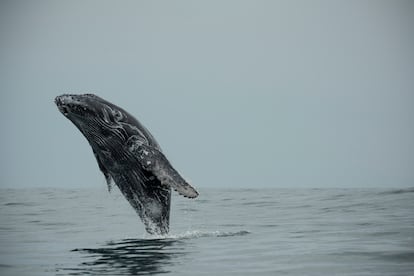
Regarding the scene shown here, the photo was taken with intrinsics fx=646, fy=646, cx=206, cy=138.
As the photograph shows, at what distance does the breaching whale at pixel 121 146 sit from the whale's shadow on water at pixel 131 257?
1.10m

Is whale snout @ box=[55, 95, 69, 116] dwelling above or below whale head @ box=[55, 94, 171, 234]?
above

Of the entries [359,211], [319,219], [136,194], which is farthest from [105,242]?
[359,211]

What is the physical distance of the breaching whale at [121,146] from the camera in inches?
623

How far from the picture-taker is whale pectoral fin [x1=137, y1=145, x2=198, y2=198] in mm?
14711

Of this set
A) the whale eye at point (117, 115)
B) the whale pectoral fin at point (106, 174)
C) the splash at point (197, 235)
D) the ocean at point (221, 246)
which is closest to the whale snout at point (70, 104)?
the whale eye at point (117, 115)

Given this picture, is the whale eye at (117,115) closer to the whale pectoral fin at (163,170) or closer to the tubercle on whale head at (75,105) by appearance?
the tubercle on whale head at (75,105)

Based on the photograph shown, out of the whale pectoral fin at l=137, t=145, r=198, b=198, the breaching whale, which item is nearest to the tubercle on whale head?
the breaching whale

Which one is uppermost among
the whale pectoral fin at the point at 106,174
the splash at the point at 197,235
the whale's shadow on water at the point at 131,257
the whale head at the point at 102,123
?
the whale head at the point at 102,123

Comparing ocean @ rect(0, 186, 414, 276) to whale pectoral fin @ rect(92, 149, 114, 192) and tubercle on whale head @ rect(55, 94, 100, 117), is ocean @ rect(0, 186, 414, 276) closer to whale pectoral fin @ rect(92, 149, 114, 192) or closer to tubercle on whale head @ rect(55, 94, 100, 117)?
whale pectoral fin @ rect(92, 149, 114, 192)

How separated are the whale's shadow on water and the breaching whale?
3.60 ft

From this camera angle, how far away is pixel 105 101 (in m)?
16.5

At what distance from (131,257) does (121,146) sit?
334 cm

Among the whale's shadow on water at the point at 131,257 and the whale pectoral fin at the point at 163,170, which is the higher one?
the whale pectoral fin at the point at 163,170

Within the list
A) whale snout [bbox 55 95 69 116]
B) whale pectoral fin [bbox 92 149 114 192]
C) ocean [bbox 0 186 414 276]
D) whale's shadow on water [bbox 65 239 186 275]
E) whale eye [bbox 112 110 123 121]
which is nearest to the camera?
whale's shadow on water [bbox 65 239 186 275]
